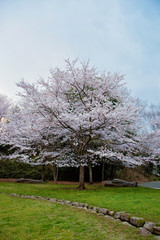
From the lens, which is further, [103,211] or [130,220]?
[103,211]

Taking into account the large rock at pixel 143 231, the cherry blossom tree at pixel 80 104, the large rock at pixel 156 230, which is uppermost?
the cherry blossom tree at pixel 80 104

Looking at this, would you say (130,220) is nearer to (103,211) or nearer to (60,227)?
(103,211)

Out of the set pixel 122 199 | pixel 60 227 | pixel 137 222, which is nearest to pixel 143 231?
pixel 137 222

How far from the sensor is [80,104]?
10102 mm

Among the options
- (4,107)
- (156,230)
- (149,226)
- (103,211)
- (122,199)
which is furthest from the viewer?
(4,107)

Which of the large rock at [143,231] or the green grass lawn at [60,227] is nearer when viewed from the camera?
the green grass lawn at [60,227]

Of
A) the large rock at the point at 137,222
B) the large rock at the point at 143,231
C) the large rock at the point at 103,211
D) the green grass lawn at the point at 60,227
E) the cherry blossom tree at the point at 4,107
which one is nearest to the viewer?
the green grass lawn at the point at 60,227

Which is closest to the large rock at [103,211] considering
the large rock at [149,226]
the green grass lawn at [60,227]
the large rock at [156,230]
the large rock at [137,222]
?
the green grass lawn at [60,227]

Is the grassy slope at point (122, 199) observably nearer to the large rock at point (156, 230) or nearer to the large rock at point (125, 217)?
the large rock at point (125, 217)

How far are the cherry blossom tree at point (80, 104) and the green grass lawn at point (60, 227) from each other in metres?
4.21

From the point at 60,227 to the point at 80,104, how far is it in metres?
7.16

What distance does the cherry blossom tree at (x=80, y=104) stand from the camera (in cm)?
842

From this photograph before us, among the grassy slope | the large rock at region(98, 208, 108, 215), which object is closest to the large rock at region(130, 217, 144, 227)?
the grassy slope

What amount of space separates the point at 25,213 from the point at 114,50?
10764 millimetres
